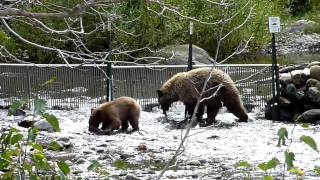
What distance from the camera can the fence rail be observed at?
1376 cm

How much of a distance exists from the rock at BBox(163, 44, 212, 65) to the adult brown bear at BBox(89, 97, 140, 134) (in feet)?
22.4

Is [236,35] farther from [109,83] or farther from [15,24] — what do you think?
[109,83]

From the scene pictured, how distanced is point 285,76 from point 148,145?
3842mm

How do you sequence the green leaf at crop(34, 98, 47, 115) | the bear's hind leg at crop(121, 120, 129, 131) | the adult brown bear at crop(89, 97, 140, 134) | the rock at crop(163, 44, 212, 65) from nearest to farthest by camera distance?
the green leaf at crop(34, 98, 47, 115)
the adult brown bear at crop(89, 97, 140, 134)
the bear's hind leg at crop(121, 120, 129, 131)
the rock at crop(163, 44, 212, 65)

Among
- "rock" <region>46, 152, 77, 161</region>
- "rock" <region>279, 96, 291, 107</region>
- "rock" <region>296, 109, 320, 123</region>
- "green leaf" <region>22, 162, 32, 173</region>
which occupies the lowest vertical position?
"rock" <region>46, 152, 77, 161</region>

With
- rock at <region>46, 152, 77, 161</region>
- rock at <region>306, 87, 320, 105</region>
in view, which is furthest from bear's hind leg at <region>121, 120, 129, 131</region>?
rock at <region>306, 87, 320, 105</region>

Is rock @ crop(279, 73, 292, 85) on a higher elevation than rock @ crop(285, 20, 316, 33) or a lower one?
lower

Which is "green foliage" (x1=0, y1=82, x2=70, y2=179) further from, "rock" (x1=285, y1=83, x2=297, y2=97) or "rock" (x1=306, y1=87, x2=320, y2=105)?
"rock" (x1=285, y1=83, x2=297, y2=97)

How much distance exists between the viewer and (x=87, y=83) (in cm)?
1388

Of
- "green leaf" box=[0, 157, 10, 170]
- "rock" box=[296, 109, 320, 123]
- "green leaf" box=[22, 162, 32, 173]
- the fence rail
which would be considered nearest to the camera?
"green leaf" box=[22, 162, 32, 173]

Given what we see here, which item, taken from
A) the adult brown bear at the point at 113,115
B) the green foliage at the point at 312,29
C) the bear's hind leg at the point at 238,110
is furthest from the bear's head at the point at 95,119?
the green foliage at the point at 312,29

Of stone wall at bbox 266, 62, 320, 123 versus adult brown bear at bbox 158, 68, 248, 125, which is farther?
stone wall at bbox 266, 62, 320, 123

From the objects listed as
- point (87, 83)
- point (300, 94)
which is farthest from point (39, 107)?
point (87, 83)

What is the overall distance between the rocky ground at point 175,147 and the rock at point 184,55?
539 centimetres
